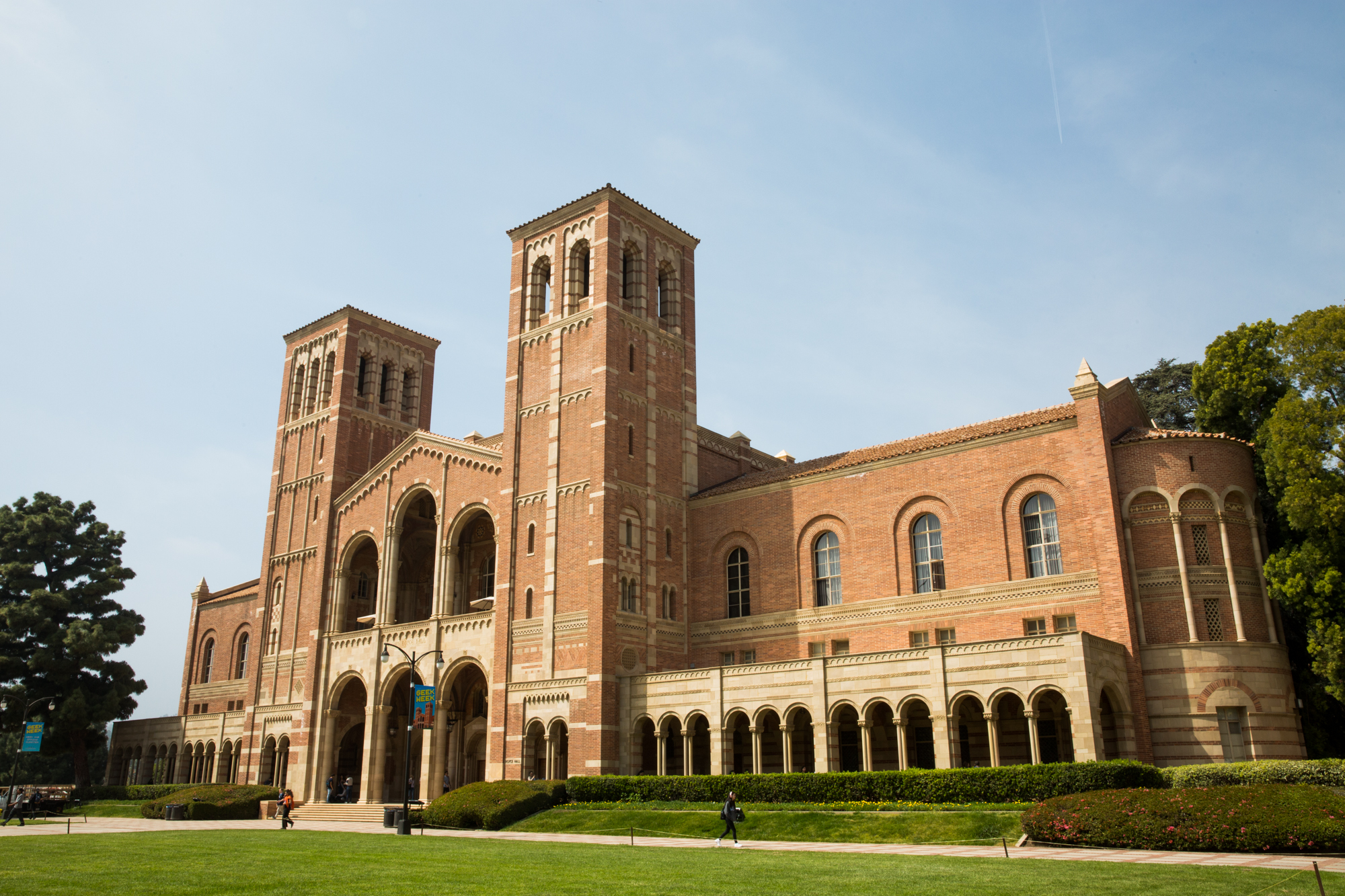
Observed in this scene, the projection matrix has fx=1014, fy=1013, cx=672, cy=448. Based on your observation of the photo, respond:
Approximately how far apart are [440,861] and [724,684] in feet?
55.0

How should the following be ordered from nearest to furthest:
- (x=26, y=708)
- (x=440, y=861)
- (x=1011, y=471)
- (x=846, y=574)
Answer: (x=440, y=861) → (x=1011, y=471) → (x=846, y=574) → (x=26, y=708)

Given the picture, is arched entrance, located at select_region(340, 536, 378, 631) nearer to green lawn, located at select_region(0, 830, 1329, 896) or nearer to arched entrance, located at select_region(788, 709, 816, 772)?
arched entrance, located at select_region(788, 709, 816, 772)

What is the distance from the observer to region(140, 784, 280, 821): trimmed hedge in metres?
43.1

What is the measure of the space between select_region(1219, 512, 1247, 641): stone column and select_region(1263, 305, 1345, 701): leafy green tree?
1.01 meters

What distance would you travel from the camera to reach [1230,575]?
3120 cm

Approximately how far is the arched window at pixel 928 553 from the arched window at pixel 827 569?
3.17 m

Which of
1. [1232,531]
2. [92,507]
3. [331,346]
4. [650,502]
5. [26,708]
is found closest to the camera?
[1232,531]

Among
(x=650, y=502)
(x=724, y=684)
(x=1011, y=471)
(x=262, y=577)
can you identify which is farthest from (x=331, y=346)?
(x=1011, y=471)

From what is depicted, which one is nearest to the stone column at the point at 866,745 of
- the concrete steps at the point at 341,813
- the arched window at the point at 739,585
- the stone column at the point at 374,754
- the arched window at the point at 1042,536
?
the arched window at the point at 1042,536

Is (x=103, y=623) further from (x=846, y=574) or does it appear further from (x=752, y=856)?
(x=752, y=856)

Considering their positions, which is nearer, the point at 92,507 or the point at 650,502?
the point at 650,502

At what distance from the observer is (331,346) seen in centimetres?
5484

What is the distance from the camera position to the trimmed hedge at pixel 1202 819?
19.5 m

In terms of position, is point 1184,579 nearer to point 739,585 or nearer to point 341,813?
point 739,585
